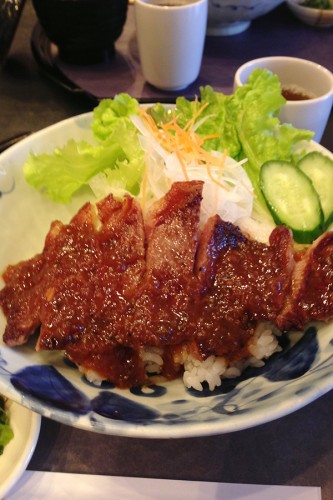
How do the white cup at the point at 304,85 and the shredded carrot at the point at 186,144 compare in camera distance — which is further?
the white cup at the point at 304,85

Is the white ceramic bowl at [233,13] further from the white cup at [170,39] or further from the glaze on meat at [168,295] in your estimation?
the glaze on meat at [168,295]

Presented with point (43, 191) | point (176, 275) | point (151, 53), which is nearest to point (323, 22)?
point (151, 53)

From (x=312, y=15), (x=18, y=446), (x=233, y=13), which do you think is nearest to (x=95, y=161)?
(x=18, y=446)

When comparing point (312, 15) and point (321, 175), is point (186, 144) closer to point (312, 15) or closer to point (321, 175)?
point (321, 175)

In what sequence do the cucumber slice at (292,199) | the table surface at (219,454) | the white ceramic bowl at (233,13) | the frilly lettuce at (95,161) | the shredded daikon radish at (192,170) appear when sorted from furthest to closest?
1. the white ceramic bowl at (233,13)
2. the frilly lettuce at (95,161)
3. the shredded daikon radish at (192,170)
4. the cucumber slice at (292,199)
5. the table surface at (219,454)

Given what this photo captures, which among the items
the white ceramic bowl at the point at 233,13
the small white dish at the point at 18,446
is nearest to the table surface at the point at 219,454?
the small white dish at the point at 18,446
